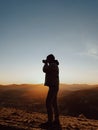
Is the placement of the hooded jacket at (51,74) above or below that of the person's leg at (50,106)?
above

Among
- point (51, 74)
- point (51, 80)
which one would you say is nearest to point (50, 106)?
point (51, 80)

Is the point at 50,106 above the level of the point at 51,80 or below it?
below

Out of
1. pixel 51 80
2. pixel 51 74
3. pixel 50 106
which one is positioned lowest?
pixel 50 106

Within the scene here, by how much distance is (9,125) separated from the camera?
25.6 feet

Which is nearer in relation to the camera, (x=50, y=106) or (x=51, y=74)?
(x=50, y=106)

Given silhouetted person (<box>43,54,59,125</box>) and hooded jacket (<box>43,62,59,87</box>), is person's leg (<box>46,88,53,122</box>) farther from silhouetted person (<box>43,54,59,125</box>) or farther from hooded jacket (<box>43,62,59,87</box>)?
hooded jacket (<box>43,62,59,87</box>)

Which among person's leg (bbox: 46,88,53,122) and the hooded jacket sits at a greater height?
the hooded jacket

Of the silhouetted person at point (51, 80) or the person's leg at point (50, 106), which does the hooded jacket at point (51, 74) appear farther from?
the person's leg at point (50, 106)

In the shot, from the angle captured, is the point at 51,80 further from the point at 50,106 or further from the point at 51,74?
the point at 50,106

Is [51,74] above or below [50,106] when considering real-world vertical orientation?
above

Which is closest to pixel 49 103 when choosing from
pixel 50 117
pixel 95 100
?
pixel 50 117

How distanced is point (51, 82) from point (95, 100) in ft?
193

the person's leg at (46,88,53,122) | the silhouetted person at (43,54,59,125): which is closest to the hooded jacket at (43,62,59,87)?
the silhouetted person at (43,54,59,125)

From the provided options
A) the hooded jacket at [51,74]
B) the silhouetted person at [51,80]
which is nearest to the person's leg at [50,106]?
the silhouetted person at [51,80]
